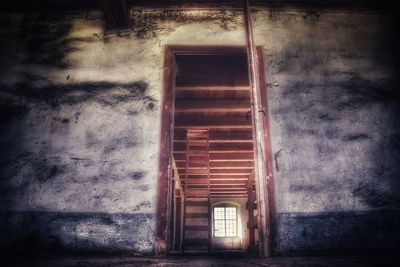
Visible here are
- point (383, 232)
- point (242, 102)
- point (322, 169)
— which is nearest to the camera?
point (383, 232)

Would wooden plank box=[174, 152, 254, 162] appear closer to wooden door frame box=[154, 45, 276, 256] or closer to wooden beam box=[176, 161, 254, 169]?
wooden beam box=[176, 161, 254, 169]

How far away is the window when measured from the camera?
16000 mm

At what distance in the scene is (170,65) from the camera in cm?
438

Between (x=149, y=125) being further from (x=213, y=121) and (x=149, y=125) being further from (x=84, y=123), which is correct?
(x=213, y=121)

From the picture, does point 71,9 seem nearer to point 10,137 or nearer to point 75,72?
point 75,72

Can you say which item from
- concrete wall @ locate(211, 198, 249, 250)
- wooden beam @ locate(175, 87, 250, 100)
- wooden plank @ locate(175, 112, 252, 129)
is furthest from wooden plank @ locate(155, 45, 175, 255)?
concrete wall @ locate(211, 198, 249, 250)

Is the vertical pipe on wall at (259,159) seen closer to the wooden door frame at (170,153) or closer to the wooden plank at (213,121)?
the wooden door frame at (170,153)

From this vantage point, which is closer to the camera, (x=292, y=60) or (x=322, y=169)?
(x=322, y=169)

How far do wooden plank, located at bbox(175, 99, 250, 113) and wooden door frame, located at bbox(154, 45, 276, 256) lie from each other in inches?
84.4

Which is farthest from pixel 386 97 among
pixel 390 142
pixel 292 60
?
pixel 292 60

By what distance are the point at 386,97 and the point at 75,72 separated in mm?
4622

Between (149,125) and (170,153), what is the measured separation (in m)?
0.51

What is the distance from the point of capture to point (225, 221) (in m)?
16.3

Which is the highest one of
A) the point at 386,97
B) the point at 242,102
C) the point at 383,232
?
the point at 242,102
